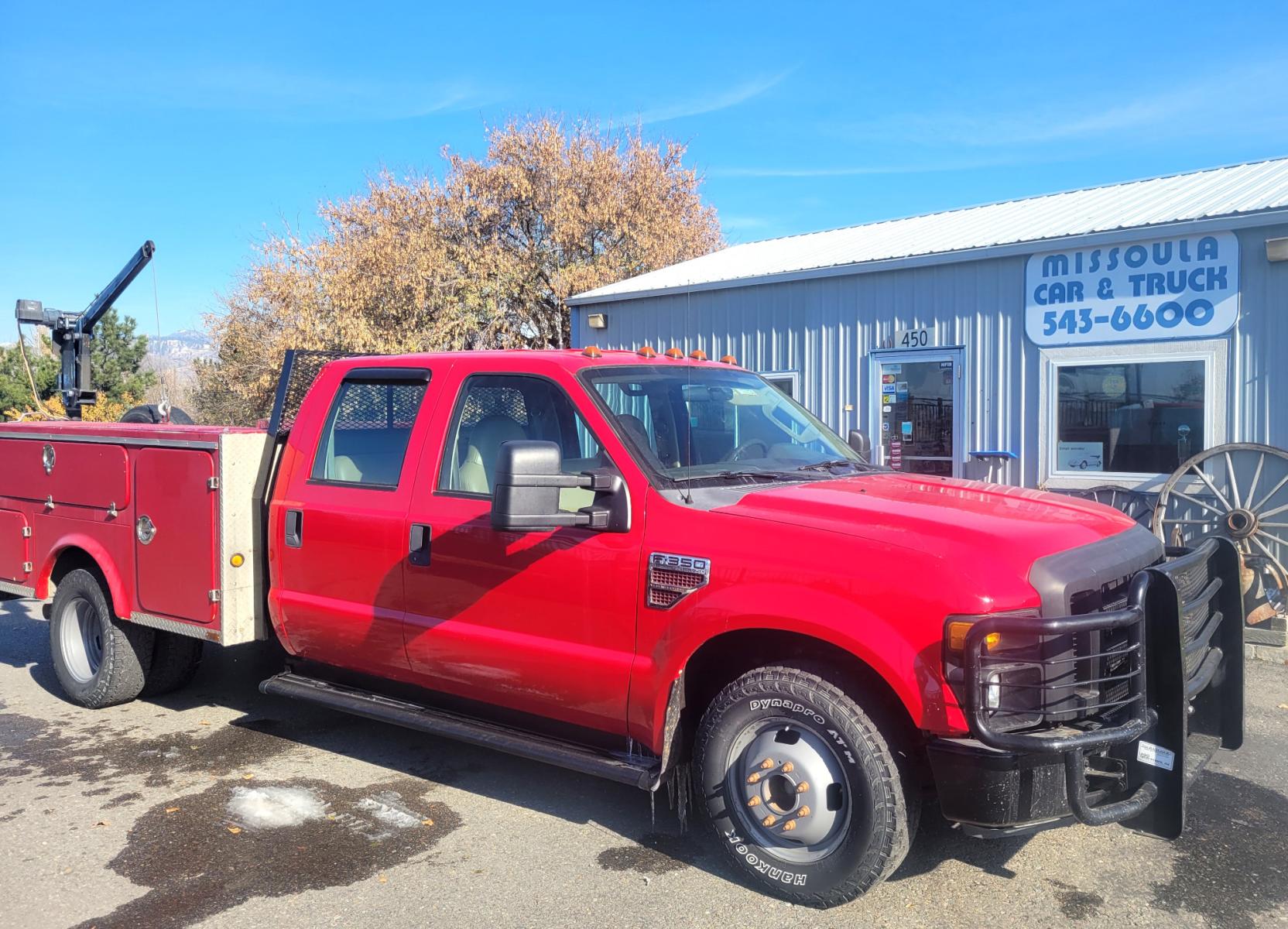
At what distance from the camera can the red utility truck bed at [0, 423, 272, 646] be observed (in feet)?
16.8

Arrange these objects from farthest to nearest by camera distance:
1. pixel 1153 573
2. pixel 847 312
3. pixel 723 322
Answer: pixel 723 322 → pixel 847 312 → pixel 1153 573

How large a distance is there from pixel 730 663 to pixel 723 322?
9046 mm

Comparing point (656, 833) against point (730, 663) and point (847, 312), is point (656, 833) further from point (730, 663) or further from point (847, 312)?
point (847, 312)

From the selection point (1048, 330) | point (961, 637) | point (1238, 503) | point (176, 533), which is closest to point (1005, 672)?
point (961, 637)

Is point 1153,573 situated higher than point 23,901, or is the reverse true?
point 1153,573

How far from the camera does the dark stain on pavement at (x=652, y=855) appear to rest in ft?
12.7

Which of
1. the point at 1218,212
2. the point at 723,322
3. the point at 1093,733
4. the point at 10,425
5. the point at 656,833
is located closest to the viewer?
the point at 1093,733

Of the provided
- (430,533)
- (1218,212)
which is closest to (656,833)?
(430,533)

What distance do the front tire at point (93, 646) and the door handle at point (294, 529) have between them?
1.63 metres

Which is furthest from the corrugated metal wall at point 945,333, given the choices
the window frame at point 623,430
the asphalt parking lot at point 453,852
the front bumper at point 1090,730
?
the window frame at point 623,430

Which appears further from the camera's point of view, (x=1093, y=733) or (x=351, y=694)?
(x=351, y=694)

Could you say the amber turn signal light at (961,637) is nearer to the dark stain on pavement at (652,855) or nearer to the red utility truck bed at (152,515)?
the dark stain on pavement at (652,855)

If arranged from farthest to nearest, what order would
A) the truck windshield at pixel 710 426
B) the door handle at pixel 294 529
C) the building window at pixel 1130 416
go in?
the building window at pixel 1130 416 < the door handle at pixel 294 529 < the truck windshield at pixel 710 426

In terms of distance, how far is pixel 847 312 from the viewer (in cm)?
1124
